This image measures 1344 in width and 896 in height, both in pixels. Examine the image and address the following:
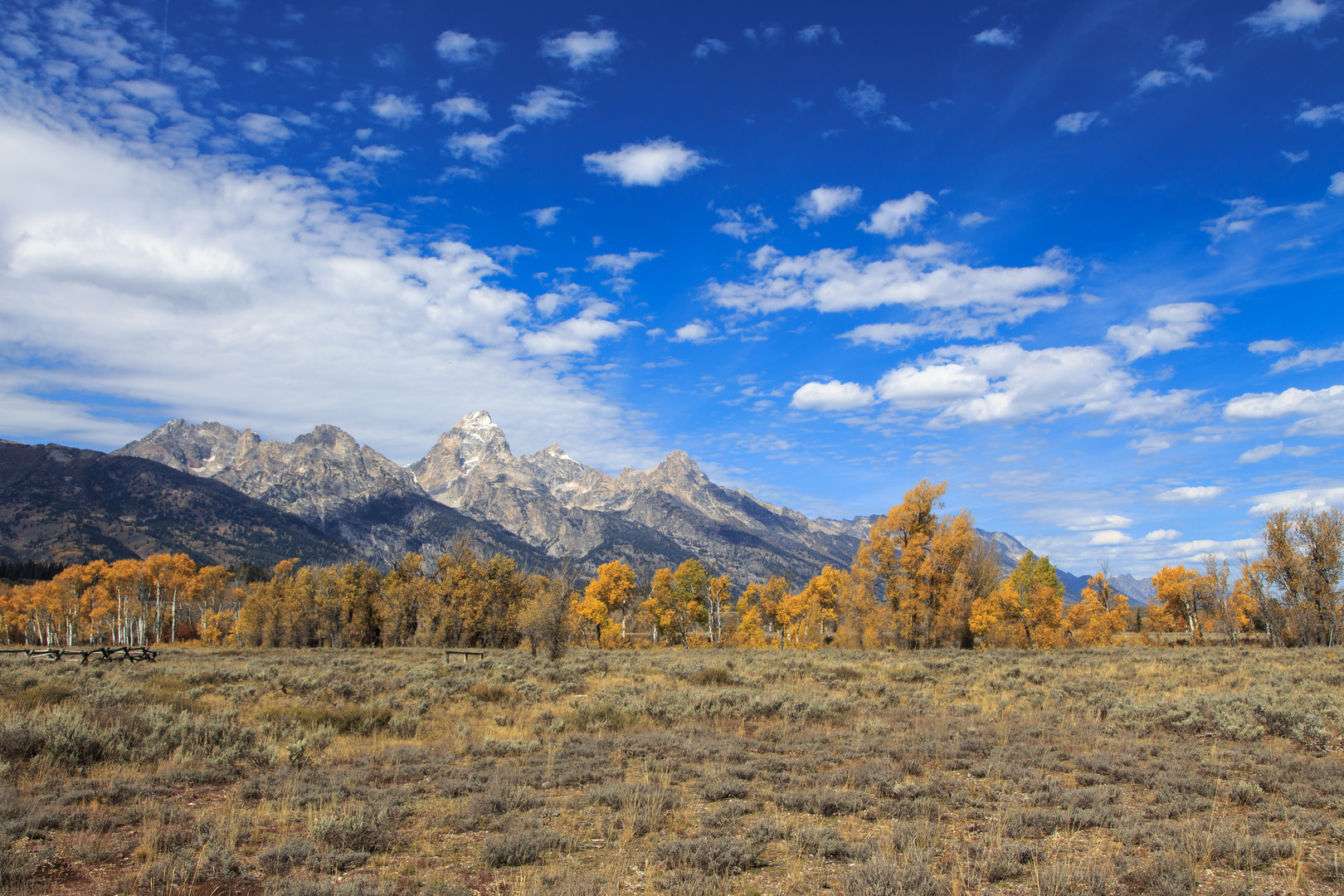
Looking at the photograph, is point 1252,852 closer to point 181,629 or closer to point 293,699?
point 293,699

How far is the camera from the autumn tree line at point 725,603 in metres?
41.4

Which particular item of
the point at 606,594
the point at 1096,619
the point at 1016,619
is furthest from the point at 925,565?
the point at 606,594

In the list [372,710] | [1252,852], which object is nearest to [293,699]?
[372,710]

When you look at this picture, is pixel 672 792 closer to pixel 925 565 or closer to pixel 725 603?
pixel 925 565

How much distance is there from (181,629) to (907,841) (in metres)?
116

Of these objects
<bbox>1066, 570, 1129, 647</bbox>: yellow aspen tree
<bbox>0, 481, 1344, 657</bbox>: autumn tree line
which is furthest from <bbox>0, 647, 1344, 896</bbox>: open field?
<bbox>1066, 570, 1129, 647</bbox>: yellow aspen tree

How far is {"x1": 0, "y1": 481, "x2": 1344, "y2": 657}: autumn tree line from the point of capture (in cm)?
4141

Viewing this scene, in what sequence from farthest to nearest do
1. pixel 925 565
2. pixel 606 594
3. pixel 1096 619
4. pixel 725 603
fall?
pixel 725 603
pixel 606 594
pixel 1096 619
pixel 925 565

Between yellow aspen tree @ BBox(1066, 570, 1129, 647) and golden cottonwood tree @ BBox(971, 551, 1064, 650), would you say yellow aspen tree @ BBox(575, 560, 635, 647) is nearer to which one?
golden cottonwood tree @ BBox(971, 551, 1064, 650)

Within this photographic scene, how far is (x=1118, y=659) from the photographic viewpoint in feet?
97.8

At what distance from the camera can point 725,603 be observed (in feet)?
Result: 277

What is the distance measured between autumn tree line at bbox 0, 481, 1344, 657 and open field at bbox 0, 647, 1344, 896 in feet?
67.6

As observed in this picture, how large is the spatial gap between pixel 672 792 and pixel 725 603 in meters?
77.2

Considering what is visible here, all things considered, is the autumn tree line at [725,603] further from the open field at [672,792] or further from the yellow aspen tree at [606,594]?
the open field at [672,792]
